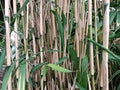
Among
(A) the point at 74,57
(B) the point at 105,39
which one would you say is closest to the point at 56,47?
(A) the point at 74,57

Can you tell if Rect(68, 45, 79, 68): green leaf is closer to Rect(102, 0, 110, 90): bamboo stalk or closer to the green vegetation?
the green vegetation

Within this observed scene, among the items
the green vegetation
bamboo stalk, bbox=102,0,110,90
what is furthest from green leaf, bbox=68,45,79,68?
bamboo stalk, bbox=102,0,110,90

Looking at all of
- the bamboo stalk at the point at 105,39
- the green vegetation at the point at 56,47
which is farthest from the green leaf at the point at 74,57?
the bamboo stalk at the point at 105,39

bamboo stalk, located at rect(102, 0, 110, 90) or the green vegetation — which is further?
the green vegetation

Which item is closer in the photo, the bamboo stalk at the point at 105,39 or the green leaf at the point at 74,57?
the bamboo stalk at the point at 105,39

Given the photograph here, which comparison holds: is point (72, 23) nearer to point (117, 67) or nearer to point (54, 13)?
point (54, 13)

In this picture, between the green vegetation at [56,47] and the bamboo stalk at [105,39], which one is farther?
the green vegetation at [56,47]

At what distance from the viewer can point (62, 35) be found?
861mm

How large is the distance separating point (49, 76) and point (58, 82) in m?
0.04

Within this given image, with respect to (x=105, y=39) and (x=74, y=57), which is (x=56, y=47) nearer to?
(x=74, y=57)

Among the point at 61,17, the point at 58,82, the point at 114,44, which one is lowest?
the point at 58,82

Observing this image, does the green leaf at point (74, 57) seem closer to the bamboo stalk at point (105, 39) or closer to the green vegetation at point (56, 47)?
the green vegetation at point (56, 47)

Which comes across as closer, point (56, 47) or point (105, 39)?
point (105, 39)

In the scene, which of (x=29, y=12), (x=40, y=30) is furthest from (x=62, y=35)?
(x=29, y=12)
